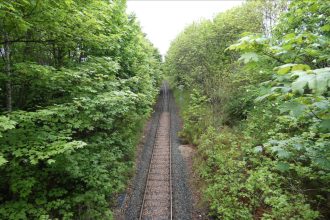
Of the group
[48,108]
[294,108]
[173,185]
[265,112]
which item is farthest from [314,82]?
[173,185]

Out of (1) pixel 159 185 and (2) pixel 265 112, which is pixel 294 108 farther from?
Result: (1) pixel 159 185

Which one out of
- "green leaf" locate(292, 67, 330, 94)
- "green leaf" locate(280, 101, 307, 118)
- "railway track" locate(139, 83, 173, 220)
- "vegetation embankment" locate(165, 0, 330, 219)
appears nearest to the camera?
"green leaf" locate(292, 67, 330, 94)

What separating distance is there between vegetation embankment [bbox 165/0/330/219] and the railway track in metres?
1.83

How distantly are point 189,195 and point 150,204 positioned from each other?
203 cm

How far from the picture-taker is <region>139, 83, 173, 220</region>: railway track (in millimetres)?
9336

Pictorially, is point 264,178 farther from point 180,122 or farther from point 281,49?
point 180,122

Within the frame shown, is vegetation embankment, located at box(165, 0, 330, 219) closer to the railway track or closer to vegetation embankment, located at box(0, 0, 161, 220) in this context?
the railway track

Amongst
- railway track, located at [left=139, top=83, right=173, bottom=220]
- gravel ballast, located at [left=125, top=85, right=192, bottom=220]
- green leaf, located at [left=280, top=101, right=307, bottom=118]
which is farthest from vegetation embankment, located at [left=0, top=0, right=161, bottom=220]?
green leaf, located at [left=280, top=101, right=307, bottom=118]

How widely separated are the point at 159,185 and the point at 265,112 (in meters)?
6.33

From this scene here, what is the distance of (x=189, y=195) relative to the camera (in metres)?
10.7

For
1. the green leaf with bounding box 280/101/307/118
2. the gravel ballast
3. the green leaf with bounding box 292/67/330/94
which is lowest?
the gravel ballast

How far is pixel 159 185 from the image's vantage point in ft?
37.6

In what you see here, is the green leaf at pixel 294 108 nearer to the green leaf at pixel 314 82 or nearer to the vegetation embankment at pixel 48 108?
the green leaf at pixel 314 82

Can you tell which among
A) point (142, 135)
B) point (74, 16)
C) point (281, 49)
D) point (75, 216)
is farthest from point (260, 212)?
point (142, 135)
